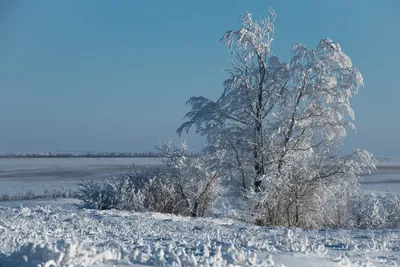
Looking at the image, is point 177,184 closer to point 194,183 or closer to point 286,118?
point 194,183

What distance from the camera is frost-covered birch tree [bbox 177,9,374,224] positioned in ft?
65.3

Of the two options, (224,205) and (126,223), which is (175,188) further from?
(126,223)

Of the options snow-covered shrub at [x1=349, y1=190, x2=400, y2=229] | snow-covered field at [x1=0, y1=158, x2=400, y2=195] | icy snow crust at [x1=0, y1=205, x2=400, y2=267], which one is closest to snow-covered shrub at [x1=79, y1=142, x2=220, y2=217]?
snow-covered field at [x1=0, y1=158, x2=400, y2=195]

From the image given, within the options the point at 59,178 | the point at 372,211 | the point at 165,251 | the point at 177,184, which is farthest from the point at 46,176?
the point at 165,251

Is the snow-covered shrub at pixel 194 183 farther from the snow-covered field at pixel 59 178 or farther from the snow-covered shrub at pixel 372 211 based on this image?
the snow-covered shrub at pixel 372 211

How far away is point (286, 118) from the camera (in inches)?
789

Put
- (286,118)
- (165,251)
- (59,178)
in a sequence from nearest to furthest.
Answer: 1. (165,251)
2. (286,118)
3. (59,178)

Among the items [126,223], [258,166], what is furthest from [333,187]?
[126,223]

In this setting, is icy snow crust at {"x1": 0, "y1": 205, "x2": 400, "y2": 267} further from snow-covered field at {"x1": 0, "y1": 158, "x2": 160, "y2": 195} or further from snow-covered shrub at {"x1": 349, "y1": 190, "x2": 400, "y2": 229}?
snow-covered field at {"x1": 0, "y1": 158, "x2": 160, "y2": 195}

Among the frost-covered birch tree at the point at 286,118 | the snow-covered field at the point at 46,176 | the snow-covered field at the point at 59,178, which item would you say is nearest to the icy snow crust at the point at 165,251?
the frost-covered birch tree at the point at 286,118

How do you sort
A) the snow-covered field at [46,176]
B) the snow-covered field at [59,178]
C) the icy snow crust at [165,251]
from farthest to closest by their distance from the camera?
the snow-covered field at [59,178]
the snow-covered field at [46,176]
the icy snow crust at [165,251]

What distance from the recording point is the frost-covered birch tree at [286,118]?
784 inches

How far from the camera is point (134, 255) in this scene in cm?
564

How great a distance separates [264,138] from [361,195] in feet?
20.3
